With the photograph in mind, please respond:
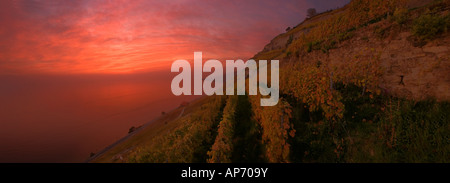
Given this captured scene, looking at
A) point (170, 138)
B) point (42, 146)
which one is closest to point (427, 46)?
point (170, 138)

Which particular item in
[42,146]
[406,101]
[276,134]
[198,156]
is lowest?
[42,146]

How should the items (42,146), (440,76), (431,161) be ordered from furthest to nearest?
(42,146), (440,76), (431,161)

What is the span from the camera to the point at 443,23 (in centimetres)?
582

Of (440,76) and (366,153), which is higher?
(440,76)

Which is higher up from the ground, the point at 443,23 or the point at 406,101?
the point at 443,23

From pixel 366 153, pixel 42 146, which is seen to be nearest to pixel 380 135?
pixel 366 153

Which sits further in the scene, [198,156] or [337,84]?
[337,84]

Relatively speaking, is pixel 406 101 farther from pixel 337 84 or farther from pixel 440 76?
pixel 337 84

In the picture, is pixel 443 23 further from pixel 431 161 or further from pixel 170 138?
pixel 170 138

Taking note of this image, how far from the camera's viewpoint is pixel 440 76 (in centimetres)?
575
